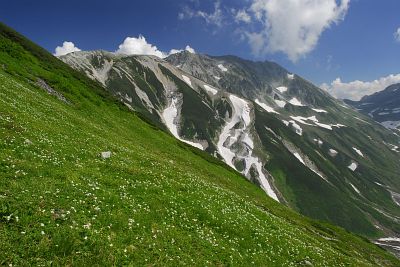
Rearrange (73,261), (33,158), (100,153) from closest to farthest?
(73,261), (33,158), (100,153)

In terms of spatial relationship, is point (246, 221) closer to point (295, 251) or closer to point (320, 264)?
point (295, 251)

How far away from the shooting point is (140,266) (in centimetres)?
1627

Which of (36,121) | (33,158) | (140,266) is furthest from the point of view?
(36,121)

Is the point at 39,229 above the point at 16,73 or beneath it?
beneath

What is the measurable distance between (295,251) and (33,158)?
62.0 feet

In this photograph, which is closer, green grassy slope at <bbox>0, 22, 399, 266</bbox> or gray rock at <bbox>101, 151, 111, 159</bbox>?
green grassy slope at <bbox>0, 22, 399, 266</bbox>


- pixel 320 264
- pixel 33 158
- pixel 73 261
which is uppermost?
pixel 320 264

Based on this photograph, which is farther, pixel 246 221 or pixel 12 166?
pixel 246 221

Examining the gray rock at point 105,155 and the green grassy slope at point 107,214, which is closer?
the green grassy slope at point 107,214

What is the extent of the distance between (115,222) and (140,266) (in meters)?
2.95

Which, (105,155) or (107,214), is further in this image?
(105,155)

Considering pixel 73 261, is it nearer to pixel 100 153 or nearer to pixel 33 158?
pixel 33 158

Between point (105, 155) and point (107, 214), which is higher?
point (105, 155)

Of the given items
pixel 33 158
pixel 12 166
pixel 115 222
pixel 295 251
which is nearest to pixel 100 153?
pixel 33 158
